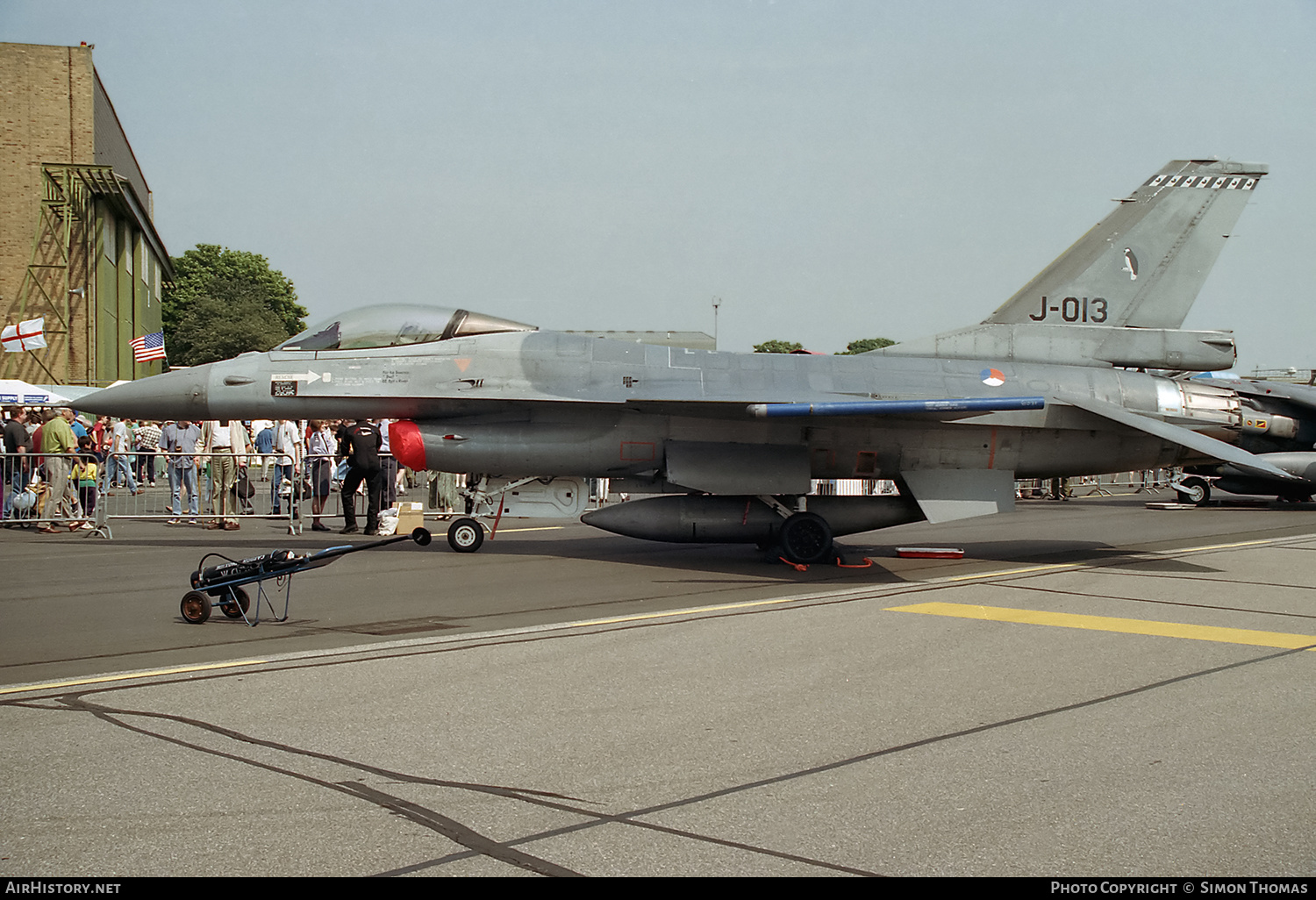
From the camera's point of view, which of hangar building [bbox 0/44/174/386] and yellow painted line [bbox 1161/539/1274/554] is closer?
yellow painted line [bbox 1161/539/1274/554]

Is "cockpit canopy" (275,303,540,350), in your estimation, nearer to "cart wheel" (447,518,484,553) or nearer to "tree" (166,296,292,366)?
"cart wheel" (447,518,484,553)

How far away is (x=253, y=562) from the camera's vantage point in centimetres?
786

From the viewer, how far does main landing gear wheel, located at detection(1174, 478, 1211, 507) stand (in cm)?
2178

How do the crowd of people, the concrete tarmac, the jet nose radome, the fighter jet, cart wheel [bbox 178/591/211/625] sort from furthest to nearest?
the crowd of people
the jet nose radome
the fighter jet
cart wheel [bbox 178/591/211/625]
the concrete tarmac

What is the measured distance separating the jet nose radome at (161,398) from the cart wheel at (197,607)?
4735 millimetres

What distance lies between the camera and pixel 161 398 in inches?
477

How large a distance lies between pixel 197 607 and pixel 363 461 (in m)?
6.74

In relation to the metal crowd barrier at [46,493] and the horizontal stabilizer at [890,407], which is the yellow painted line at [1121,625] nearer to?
the horizontal stabilizer at [890,407]

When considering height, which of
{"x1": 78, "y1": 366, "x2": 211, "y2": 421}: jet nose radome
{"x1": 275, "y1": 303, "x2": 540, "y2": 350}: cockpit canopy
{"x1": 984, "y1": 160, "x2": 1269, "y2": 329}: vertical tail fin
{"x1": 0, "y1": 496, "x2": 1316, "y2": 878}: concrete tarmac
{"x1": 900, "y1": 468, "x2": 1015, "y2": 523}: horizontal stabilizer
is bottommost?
{"x1": 0, "y1": 496, "x2": 1316, "y2": 878}: concrete tarmac

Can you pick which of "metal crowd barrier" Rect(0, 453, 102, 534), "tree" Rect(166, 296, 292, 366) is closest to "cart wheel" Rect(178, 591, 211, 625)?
"metal crowd barrier" Rect(0, 453, 102, 534)

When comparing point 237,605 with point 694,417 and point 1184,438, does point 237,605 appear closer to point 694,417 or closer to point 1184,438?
point 694,417

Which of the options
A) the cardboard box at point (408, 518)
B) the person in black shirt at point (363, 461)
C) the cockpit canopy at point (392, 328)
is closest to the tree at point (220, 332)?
the person in black shirt at point (363, 461)

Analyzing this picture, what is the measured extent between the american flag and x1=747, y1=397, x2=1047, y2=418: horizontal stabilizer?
30869 mm
